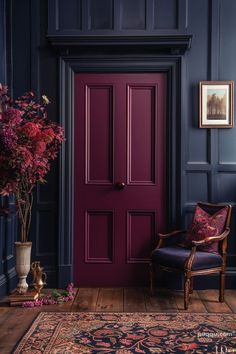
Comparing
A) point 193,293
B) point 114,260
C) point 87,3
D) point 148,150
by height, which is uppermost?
point 87,3

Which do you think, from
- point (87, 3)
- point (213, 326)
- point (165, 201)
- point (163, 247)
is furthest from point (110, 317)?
point (87, 3)

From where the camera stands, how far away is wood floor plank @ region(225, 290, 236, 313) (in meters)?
4.17

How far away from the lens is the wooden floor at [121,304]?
374cm

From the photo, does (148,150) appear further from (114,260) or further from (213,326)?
(213,326)

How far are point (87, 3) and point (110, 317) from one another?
10.5 ft

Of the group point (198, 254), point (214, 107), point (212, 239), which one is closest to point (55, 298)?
point (198, 254)

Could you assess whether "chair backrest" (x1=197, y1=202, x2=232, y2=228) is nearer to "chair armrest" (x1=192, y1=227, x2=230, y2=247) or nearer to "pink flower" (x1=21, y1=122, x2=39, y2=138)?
"chair armrest" (x1=192, y1=227, x2=230, y2=247)

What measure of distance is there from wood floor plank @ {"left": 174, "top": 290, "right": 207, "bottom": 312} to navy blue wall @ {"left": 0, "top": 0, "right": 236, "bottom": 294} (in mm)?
392

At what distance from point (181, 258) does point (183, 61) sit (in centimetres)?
208

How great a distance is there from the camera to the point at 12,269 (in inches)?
185

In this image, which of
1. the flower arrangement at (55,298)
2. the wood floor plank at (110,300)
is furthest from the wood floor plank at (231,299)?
the flower arrangement at (55,298)

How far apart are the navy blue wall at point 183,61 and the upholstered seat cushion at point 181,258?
20.7 inches

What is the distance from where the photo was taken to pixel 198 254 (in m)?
4.23

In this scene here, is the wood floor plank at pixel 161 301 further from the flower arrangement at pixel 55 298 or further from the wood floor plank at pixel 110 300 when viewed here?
the flower arrangement at pixel 55 298
